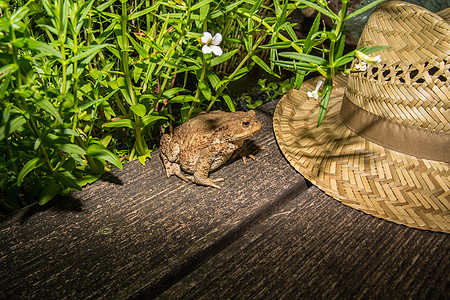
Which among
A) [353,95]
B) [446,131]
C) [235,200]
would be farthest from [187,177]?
[446,131]

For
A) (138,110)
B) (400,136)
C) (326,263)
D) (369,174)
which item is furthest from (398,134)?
(138,110)

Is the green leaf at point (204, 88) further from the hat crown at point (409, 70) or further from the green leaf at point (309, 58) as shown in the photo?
the hat crown at point (409, 70)

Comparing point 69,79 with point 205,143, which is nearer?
point 69,79

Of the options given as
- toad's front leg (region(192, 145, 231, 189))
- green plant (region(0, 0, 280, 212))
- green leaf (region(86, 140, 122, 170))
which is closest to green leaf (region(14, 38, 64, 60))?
green plant (region(0, 0, 280, 212))

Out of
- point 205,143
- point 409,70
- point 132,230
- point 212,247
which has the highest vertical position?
point 409,70

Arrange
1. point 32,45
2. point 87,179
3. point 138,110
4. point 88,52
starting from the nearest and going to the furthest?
point 32,45, point 88,52, point 138,110, point 87,179

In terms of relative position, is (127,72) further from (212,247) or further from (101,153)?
(212,247)

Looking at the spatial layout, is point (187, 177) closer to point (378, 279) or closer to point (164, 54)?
point (164, 54)
